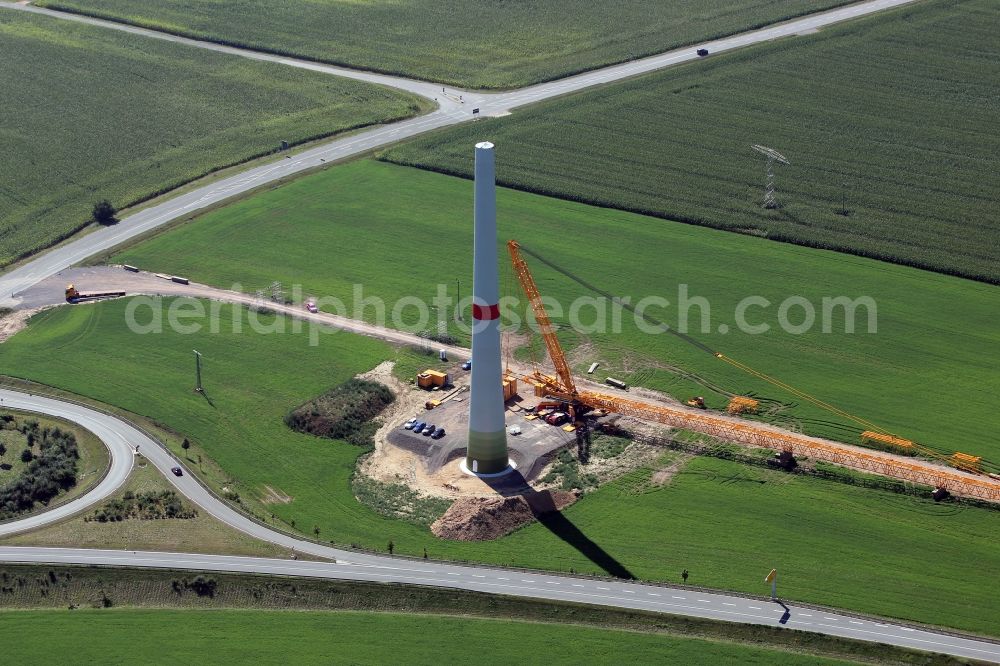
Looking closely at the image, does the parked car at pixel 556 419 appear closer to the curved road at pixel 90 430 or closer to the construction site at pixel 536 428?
the construction site at pixel 536 428

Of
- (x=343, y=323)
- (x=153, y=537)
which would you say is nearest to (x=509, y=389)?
(x=343, y=323)

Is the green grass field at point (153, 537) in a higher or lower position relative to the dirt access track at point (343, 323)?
lower

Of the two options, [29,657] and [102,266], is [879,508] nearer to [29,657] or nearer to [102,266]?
[29,657]

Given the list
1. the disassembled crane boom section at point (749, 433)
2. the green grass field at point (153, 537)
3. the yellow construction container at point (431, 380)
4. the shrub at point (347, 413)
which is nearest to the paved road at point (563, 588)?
the green grass field at point (153, 537)

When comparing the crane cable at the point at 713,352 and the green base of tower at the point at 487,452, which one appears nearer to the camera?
the green base of tower at the point at 487,452

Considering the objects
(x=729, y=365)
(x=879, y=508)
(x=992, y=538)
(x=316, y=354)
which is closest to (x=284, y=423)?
(x=316, y=354)

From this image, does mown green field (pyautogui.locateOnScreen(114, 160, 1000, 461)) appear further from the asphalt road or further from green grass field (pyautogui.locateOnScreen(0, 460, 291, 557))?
green grass field (pyautogui.locateOnScreen(0, 460, 291, 557))

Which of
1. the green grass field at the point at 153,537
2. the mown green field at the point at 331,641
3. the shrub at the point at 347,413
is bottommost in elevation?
the mown green field at the point at 331,641
